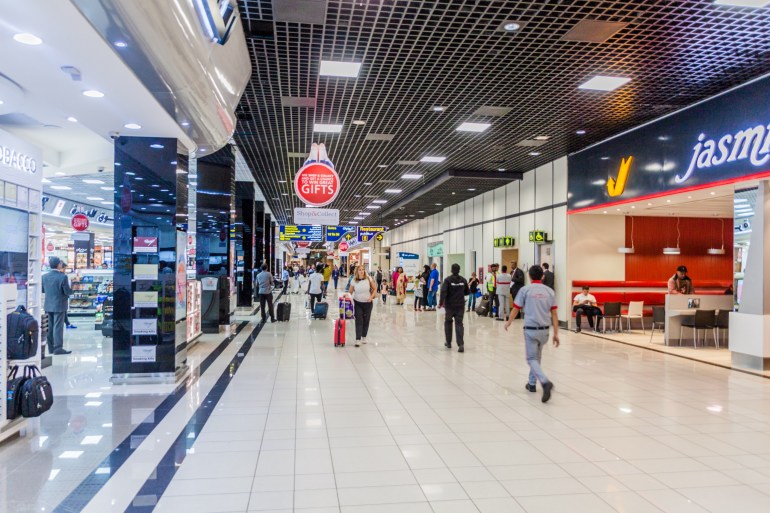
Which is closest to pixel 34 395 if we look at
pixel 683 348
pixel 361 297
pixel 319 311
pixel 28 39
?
pixel 28 39

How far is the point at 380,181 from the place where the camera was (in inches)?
682

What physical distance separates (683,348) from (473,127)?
219 inches

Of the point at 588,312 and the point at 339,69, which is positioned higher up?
the point at 339,69

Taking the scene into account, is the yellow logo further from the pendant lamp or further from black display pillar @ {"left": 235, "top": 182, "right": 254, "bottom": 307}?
black display pillar @ {"left": 235, "top": 182, "right": 254, "bottom": 307}

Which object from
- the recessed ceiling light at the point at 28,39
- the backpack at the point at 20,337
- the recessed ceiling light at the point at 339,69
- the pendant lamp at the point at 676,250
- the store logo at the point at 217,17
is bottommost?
the backpack at the point at 20,337

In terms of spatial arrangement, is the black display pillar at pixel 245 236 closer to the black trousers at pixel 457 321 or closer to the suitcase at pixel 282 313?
the suitcase at pixel 282 313

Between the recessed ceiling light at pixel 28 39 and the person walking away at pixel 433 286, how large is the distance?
13.0 meters

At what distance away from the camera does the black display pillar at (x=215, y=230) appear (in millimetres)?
11180

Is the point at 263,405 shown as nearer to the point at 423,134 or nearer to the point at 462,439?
the point at 462,439

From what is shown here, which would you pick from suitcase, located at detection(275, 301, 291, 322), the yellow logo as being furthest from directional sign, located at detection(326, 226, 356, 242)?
the yellow logo

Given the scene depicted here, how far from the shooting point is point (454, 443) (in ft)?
14.4

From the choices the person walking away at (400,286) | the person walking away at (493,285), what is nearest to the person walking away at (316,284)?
the person walking away at (493,285)

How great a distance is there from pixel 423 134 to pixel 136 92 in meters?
6.72

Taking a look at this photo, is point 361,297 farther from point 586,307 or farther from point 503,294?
point 503,294
